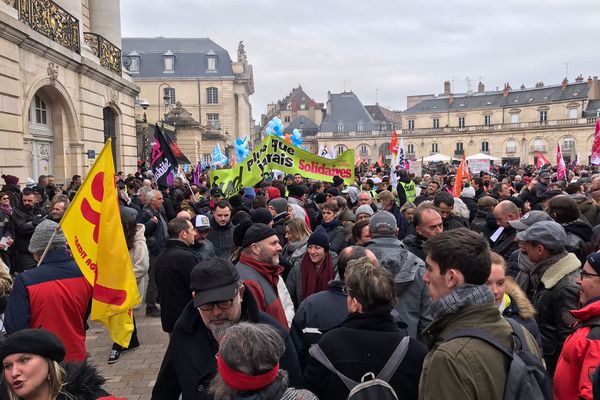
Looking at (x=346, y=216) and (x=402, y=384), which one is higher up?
(x=346, y=216)

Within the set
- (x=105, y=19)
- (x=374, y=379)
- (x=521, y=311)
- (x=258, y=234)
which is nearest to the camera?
(x=374, y=379)

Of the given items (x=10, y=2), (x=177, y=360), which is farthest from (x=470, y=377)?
(x=10, y=2)

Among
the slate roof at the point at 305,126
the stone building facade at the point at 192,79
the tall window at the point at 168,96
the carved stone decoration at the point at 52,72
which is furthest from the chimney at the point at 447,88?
the carved stone decoration at the point at 52,72

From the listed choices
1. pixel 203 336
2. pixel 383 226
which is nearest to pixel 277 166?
pixel 383 226

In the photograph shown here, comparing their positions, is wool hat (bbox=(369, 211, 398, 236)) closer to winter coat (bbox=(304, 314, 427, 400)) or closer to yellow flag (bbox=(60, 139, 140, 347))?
winter coat (bbox=(304, 314, 427, 400))

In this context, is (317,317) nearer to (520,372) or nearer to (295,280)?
(295,280)

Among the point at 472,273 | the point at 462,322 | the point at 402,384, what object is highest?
the point at 472,273

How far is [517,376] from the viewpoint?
6.62 feet

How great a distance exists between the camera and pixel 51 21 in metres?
13.7

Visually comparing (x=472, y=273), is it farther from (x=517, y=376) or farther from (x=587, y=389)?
(x=587, y=389)

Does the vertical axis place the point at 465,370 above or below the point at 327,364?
above

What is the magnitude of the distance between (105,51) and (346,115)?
6958 cm

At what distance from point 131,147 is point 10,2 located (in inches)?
349

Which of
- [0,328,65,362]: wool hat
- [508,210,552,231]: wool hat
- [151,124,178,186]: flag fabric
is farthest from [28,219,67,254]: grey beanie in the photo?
[151,124,178,186]: flag fabric
